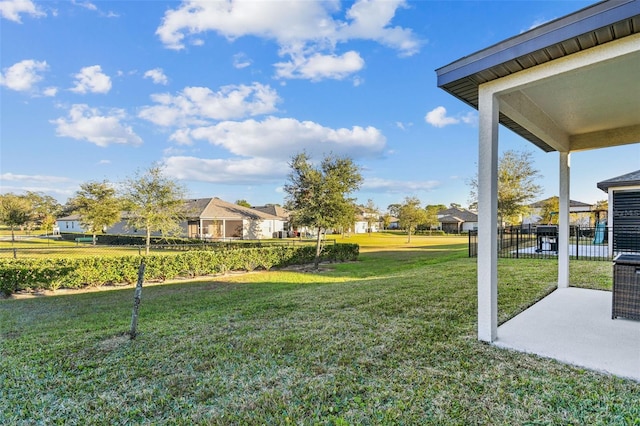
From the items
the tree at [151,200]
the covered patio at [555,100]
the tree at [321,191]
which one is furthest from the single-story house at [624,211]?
the tree at [151,200]

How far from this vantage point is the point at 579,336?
3.61 meters

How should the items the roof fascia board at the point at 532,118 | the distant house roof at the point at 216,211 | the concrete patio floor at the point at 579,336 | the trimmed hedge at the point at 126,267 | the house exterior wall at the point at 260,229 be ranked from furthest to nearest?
the house exterior wall at the point at 260,229 < the distant house roof at the point at 216,211 < the trimmed hedge at the point at 126,267 < the roof fascia board at the point at 532,118 < the concrete patio floor at the point at 579,336

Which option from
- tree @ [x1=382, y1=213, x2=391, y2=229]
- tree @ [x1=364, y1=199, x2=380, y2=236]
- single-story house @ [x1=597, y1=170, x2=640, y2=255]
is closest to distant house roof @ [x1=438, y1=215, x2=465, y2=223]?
tree @ [x1=382, y1=213, x2=391, y2=229]

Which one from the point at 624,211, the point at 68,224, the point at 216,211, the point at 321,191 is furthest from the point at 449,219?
the point at 68,224

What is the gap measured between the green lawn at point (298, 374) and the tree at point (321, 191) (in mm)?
9930

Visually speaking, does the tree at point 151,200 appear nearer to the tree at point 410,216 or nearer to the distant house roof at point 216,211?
the distant house roof at point 216,211

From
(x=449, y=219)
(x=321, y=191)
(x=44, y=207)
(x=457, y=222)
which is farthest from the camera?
(x=449, y=219)

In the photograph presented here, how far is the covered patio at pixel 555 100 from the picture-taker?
2.70 metres

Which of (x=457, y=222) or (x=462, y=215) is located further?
(x=462, y=215)

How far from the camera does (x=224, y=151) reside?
83.4 feet

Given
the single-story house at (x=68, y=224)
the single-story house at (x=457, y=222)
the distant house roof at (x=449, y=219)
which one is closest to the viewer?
the single-story house at (x=68, y=224)

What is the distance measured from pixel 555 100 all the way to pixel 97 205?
3030 cm

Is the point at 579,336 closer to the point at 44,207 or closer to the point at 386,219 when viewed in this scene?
the point at 44,207

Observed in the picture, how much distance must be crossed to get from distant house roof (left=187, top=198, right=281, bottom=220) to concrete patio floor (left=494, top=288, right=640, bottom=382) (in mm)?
28984
